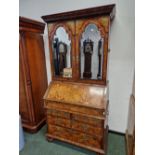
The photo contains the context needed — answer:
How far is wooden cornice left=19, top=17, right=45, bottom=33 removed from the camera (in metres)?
1.81

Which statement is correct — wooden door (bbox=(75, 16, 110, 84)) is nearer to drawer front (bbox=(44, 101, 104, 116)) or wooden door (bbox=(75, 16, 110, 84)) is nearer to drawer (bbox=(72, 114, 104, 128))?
drawer front (bbox=(44, 101, 104, 116))

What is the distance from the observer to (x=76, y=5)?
1976 mm

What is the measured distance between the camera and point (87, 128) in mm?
1693

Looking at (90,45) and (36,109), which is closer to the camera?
(90,45)

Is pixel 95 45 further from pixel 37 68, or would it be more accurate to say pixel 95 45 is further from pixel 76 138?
pixel 76 138

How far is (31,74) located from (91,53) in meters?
1.01

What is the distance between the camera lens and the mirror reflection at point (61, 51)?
6.00 feet

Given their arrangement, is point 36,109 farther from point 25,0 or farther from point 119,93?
point 25,0

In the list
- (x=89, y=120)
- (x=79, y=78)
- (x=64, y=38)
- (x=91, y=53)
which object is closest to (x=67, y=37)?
(x=64, y=38)

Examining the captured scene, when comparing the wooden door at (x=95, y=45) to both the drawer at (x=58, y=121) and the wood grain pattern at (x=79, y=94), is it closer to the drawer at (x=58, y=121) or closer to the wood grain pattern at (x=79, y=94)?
the wood grain pattern at (x=79, y=94)
